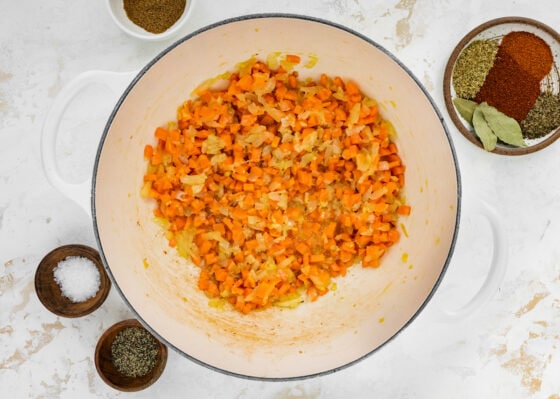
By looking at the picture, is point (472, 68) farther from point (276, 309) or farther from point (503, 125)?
point (276, 309)

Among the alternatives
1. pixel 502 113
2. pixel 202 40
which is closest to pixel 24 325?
pixel 202 40

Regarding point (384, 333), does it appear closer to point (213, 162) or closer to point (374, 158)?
point (374, 158)

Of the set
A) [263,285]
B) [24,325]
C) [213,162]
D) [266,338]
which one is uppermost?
[213,162]

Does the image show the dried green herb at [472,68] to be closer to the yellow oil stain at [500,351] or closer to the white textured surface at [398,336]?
the white textured surface at [398,336]

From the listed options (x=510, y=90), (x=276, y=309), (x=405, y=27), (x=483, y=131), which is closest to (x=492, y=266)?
(x=483, y=131)

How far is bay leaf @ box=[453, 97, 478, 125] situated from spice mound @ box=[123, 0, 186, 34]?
3.10ft

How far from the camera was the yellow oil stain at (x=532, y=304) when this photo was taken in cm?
204

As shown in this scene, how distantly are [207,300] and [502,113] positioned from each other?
1132 millimetres

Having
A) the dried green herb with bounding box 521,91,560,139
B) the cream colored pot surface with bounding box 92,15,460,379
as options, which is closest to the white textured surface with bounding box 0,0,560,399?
the dried green herb with bounding box 521,91,560,139

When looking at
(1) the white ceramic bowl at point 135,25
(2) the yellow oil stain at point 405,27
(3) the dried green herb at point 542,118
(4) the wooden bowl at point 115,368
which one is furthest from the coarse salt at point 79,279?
(3) the dried green herb at point 542,118

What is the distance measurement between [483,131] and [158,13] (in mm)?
1107

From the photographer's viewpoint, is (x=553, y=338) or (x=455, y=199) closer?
(x=455, y=199)

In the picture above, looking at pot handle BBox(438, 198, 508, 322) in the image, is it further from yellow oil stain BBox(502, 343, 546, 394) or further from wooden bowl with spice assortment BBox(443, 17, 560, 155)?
yellow oil stain BBox(502, 343, 546, 394)

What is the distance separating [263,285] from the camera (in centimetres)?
185
